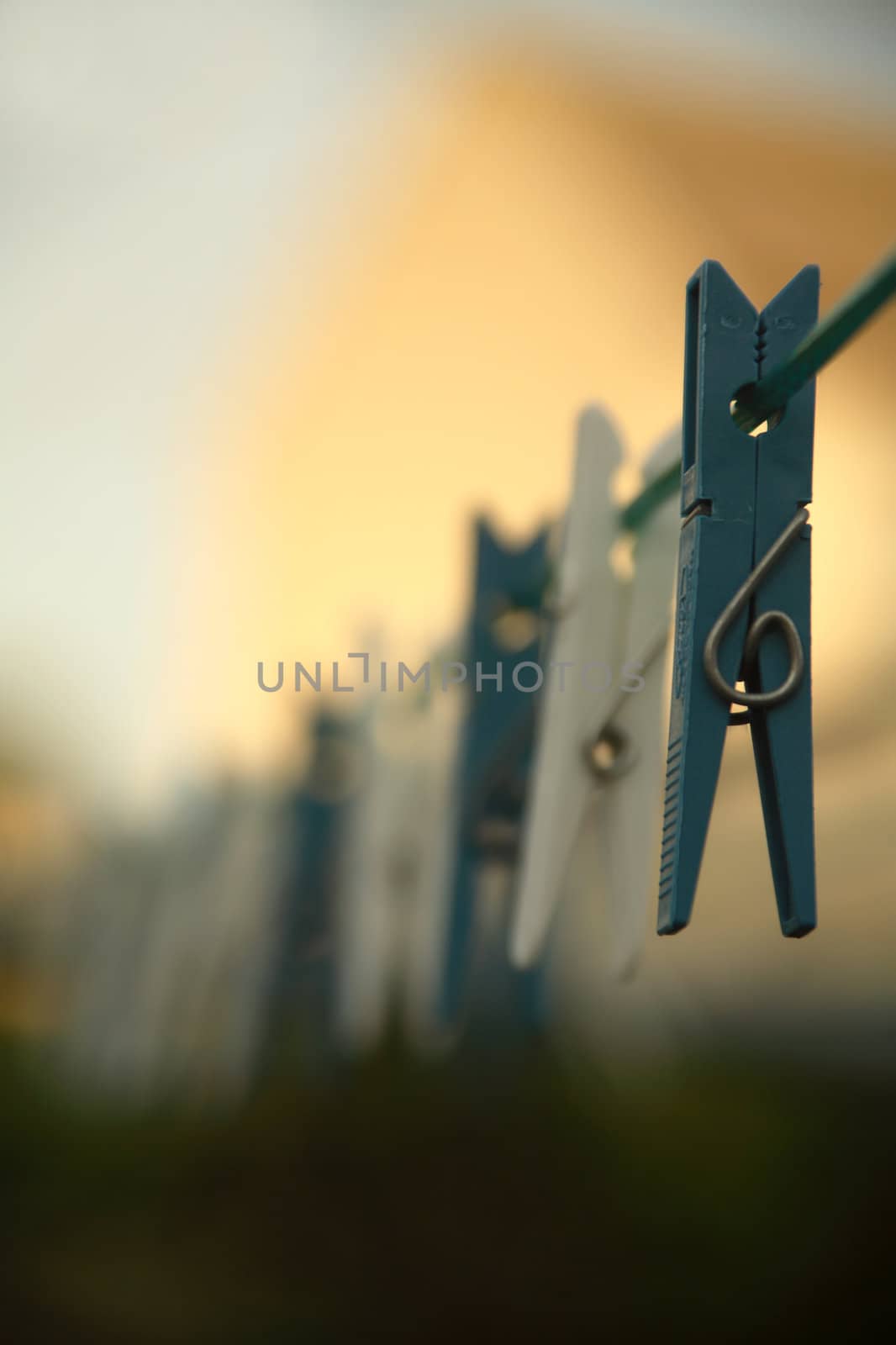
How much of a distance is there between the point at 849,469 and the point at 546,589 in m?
1.49

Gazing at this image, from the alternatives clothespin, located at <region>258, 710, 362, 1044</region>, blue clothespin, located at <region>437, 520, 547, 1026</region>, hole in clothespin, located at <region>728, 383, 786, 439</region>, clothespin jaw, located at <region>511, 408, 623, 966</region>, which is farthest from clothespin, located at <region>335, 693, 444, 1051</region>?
hole in clothespin, located at <region>728, 383, 786, 439</region>

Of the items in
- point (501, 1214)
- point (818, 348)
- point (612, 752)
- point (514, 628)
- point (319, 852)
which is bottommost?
point (501, 1214)

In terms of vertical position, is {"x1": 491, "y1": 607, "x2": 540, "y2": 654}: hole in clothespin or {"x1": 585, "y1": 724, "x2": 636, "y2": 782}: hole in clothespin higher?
{"x1": 491, "y1": 607, "x2": 540, "y2": 654}: hole in clothespin

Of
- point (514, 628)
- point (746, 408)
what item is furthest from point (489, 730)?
point (746, 408)

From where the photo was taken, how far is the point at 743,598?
71cm

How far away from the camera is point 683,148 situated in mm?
3330

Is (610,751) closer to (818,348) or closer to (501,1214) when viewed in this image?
(818,348)

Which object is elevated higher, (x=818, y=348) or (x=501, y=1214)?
(x=818, y=348)

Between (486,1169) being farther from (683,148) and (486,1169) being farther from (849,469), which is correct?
(683,148)

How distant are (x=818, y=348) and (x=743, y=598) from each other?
0.43 feet

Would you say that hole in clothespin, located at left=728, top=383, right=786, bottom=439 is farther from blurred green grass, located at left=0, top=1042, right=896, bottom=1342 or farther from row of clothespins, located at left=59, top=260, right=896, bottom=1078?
blurred green grass, located at left=0, top=1042, right=896, bottom=1342

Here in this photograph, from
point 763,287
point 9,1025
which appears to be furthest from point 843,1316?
point 9,1025

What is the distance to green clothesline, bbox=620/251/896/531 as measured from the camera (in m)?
0.63

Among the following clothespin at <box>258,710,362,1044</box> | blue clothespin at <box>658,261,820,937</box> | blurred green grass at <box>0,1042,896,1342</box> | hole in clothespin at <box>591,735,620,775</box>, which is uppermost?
blue clothespin at <box>658,261,820,937</box>
